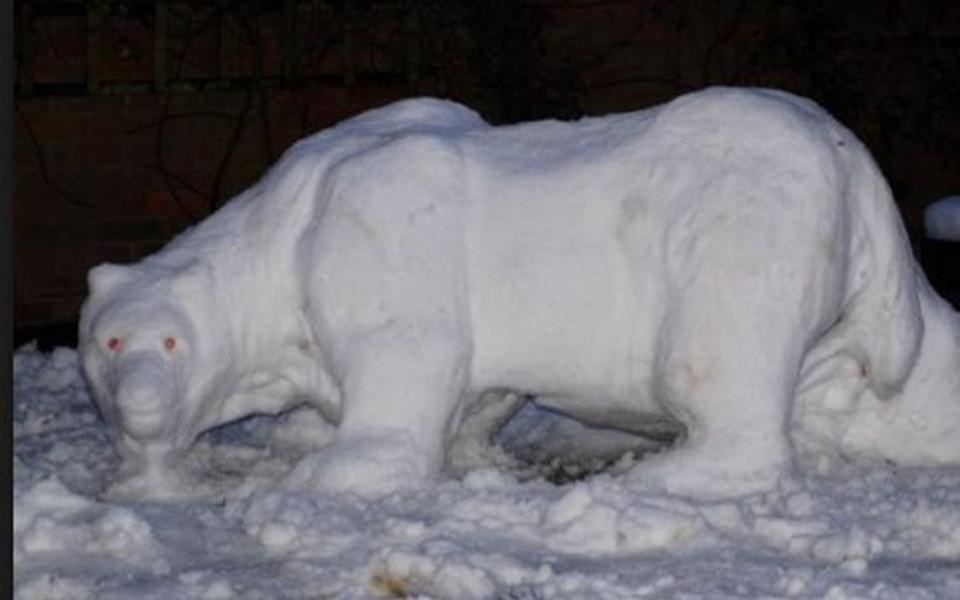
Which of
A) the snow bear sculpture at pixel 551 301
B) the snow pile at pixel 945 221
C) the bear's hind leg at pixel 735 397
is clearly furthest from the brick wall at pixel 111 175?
the bear's hind leg at pixel 735 397

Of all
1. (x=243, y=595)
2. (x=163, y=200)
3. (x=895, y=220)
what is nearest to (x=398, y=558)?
(x=243, y=595)

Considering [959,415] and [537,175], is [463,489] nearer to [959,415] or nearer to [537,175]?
[537,175]

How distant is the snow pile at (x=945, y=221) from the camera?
7566 millimetres

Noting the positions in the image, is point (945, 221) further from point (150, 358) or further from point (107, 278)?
point (150, 358)

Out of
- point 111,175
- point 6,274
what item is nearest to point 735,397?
point 6,274

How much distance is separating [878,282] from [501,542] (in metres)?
1.21

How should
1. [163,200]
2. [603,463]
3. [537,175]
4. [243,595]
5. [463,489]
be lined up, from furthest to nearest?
[163,200] < [603,463] < [537,175] < [463,489] < [243,595]

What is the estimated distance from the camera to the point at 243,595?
405 cm

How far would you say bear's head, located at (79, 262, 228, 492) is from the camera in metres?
4.88

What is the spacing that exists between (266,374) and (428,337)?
0.52 meters

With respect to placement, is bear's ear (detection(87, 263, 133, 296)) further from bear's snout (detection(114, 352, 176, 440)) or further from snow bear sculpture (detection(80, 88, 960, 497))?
bear's snout (detection(114, 352, 176, 440))

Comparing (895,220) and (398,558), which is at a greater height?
(895,220)

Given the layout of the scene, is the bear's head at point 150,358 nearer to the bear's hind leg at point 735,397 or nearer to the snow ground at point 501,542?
the snow ground at point 501,542

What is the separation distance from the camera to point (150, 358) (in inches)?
194
